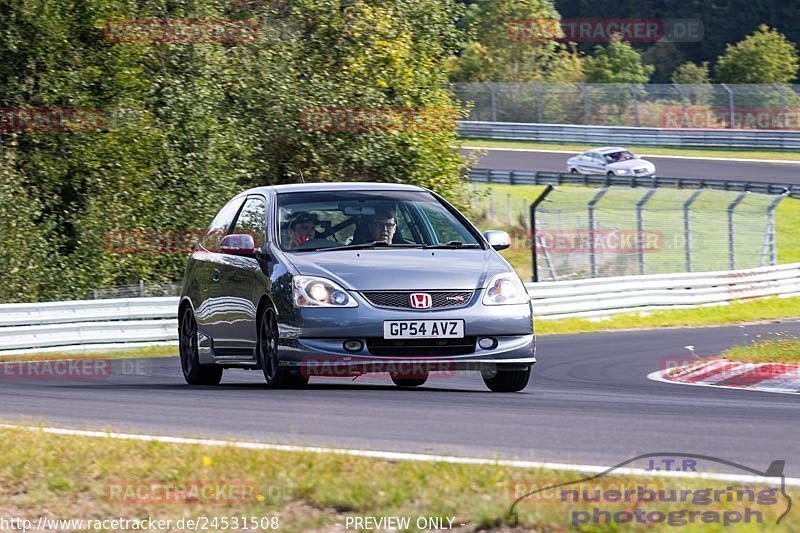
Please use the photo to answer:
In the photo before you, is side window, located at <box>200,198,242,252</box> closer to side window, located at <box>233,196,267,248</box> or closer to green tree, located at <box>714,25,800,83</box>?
side window, located at <box>233,196,267,248</box>

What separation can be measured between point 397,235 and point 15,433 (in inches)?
148

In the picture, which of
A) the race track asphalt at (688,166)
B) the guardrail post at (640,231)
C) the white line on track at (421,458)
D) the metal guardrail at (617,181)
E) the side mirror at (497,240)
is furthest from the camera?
the race track asphalt at (688,166)

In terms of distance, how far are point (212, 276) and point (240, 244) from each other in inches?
44.7

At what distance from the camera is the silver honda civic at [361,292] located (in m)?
9.33

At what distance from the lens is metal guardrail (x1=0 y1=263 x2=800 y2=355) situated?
63.8 ft

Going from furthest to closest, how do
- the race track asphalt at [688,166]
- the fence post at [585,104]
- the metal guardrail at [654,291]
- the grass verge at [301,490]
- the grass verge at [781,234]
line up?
1. the fence post at [585,104]
2. the race track asphalt at [688,166]
3. the grass verge at [781,234]
4. the metal guardrail at [654,291]
5. the grass verge at [301,490]

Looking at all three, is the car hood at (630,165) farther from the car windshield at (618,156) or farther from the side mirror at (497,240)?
the side mirror at (497,240)

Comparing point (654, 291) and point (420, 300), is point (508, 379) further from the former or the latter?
point (654, 291)

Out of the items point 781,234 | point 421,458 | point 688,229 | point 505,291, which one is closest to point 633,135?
point 781,234

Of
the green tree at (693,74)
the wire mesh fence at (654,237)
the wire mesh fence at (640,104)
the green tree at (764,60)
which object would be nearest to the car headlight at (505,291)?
the wire mesh fence at (654,237)

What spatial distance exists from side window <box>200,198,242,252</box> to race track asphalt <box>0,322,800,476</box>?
1214mm

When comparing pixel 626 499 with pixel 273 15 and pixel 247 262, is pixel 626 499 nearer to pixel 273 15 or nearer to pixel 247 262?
pixel 247 262

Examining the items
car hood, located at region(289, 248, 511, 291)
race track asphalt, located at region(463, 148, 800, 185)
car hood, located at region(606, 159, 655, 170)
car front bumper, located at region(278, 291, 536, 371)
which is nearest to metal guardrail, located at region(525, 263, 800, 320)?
car hood, located at region(289, 248, 511, 291)

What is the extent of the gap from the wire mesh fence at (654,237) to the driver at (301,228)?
16.9 metres
